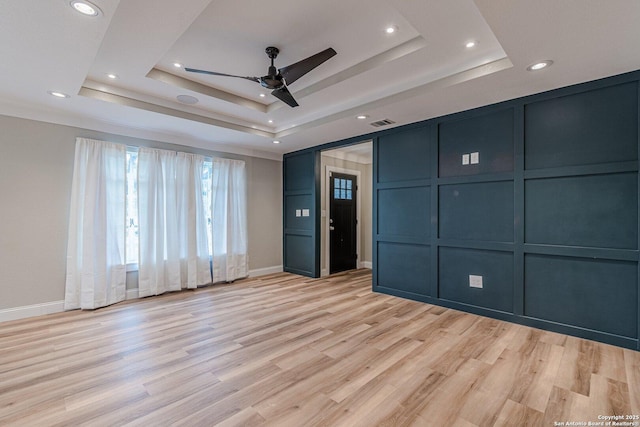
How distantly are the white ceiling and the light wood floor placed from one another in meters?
2.49

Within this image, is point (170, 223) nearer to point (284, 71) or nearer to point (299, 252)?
point (299, 252)

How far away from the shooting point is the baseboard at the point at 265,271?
19.4 ft

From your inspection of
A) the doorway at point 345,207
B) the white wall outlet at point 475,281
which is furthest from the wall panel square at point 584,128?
the doorway at point 345,207

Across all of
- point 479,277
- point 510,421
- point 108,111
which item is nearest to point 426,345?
point 510,421

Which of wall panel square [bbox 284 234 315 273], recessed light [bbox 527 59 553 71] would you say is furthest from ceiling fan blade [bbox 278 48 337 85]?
wall panel square [bbox 284 234 315 273]

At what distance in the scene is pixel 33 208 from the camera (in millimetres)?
3709

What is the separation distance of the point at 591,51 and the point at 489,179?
147cm

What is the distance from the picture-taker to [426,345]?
Answer: 2.81m

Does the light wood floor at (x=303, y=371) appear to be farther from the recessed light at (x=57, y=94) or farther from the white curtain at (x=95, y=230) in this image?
the recessed light at (x=57, y=94)

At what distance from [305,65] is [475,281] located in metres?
3.11

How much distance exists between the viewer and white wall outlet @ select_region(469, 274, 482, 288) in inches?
144

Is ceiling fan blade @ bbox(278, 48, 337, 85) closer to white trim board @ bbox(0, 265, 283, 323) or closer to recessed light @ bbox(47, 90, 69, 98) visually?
recessed light @ bbox(47, 90, 69, 98)

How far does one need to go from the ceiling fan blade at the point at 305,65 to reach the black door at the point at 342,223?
360 cm

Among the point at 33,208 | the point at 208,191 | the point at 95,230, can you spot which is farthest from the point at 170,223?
the point at 33,208
